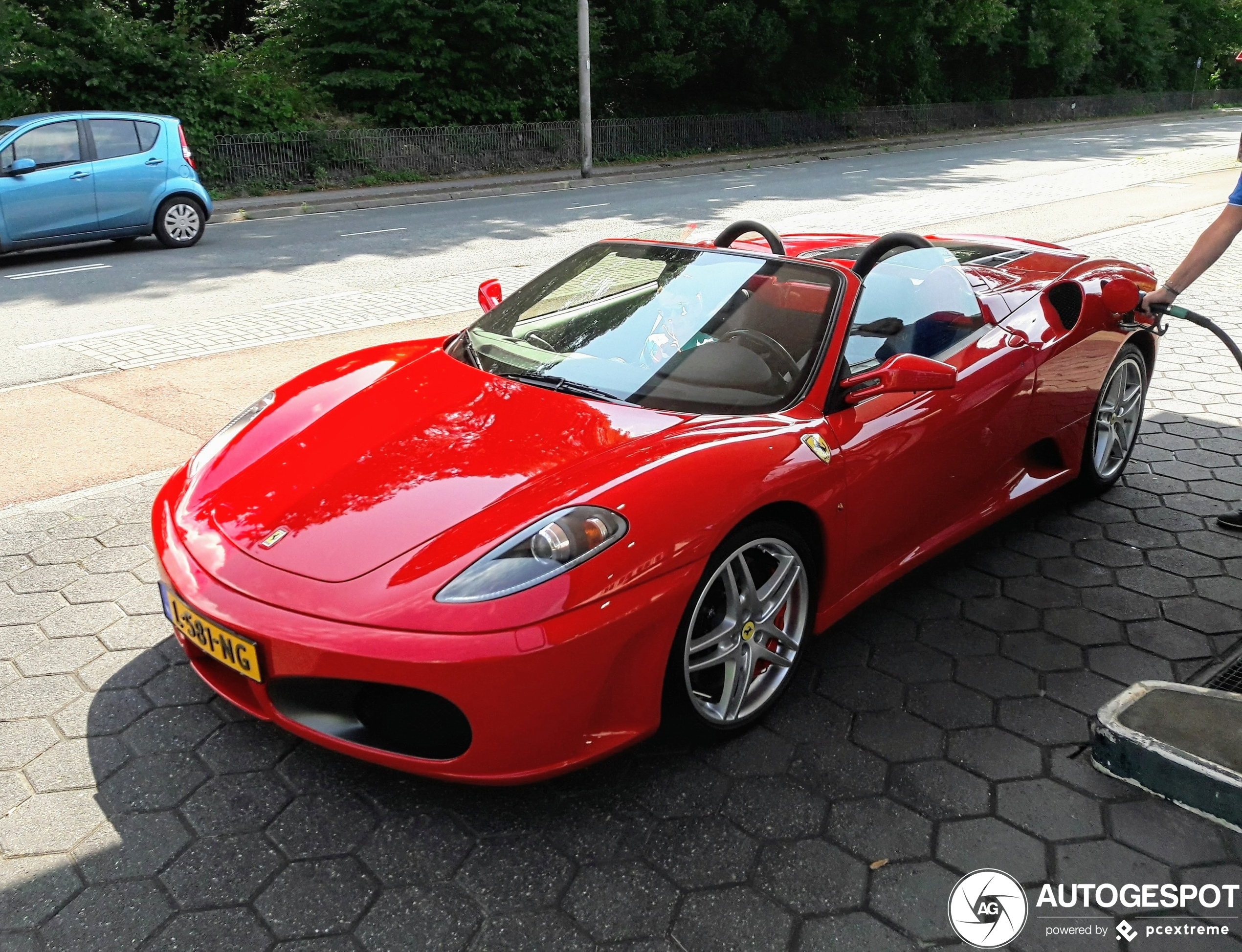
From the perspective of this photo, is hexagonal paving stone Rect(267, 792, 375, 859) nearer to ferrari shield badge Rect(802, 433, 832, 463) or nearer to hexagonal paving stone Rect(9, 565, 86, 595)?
ferrari shield badge Rect(802, 433, 832, 463)

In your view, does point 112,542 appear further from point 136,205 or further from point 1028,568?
point 136,205

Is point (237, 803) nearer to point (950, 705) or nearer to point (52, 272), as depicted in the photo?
point (950, 705)

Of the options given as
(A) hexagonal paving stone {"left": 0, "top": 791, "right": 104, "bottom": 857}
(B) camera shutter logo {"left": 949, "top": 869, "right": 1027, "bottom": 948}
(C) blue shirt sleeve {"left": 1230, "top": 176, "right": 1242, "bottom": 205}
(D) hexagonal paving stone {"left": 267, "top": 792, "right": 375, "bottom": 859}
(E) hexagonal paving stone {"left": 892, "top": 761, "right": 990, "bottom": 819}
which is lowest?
(B) camera shutter logo {"left": 949, "top": 869, "right": 1027, "bottom": 948}

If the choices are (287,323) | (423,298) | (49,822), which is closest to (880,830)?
(49,822)

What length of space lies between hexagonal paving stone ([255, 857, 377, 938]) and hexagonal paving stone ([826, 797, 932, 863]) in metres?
1.02

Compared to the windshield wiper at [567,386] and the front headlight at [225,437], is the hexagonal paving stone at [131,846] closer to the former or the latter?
the front headlight at [225,437]

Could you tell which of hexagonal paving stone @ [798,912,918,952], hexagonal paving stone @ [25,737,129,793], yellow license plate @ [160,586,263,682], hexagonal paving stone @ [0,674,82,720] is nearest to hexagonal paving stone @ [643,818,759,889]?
hexagonal paving stone @ [798,912,918,952]

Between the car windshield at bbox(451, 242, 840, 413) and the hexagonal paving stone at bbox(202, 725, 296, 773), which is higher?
the car windshield at bbox(451, 242, 840, 413)

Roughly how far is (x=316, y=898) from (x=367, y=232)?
1302 cm

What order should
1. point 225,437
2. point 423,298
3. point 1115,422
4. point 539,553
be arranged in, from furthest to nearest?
point 423,298, point 1115,422, point 225,437, point 539,553

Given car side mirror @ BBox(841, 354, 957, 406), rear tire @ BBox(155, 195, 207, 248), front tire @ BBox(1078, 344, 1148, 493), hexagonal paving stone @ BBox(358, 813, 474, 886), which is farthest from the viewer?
rear tire @ BBox(155, 195, 207, 248)

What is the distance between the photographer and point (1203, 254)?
4.09 meters

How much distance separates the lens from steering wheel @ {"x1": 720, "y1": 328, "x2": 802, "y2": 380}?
10.7 ft

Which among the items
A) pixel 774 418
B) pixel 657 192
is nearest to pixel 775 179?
pixel 657 192
